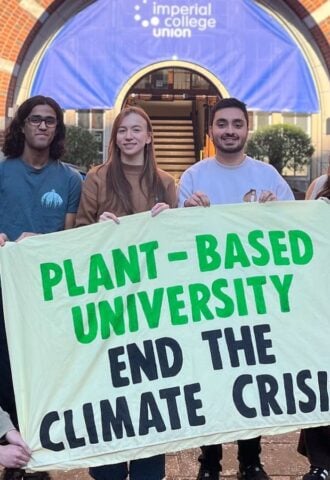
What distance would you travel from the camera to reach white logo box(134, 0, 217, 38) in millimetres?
10594

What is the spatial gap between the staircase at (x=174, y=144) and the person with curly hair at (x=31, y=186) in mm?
10214

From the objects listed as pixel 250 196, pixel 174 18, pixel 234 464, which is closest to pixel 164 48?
pixel 174 18

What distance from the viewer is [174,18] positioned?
10.6 m

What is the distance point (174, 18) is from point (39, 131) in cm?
819

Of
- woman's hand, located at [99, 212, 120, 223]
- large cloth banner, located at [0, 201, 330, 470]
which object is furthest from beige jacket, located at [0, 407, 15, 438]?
woman's hand, located at [99, 212, 120, 223]

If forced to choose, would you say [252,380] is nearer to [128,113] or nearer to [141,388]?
[141,388]

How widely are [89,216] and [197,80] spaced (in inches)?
405

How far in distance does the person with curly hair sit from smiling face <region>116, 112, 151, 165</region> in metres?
0.37

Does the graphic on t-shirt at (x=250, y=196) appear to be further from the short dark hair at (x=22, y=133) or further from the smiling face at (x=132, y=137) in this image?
the short dark hair at (x=22, y=133)

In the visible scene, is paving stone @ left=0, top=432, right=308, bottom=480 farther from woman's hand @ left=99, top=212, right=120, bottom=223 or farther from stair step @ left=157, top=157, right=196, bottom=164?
stair step @ left=157, top=157, right=196, bottom=164

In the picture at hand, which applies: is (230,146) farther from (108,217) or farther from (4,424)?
(4,424)

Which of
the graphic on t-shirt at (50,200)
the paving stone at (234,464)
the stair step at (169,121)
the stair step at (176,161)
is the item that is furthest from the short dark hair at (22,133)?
the stair step at (169,121)

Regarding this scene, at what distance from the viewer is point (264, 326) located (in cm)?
291

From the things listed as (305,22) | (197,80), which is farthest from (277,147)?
(197,80)
